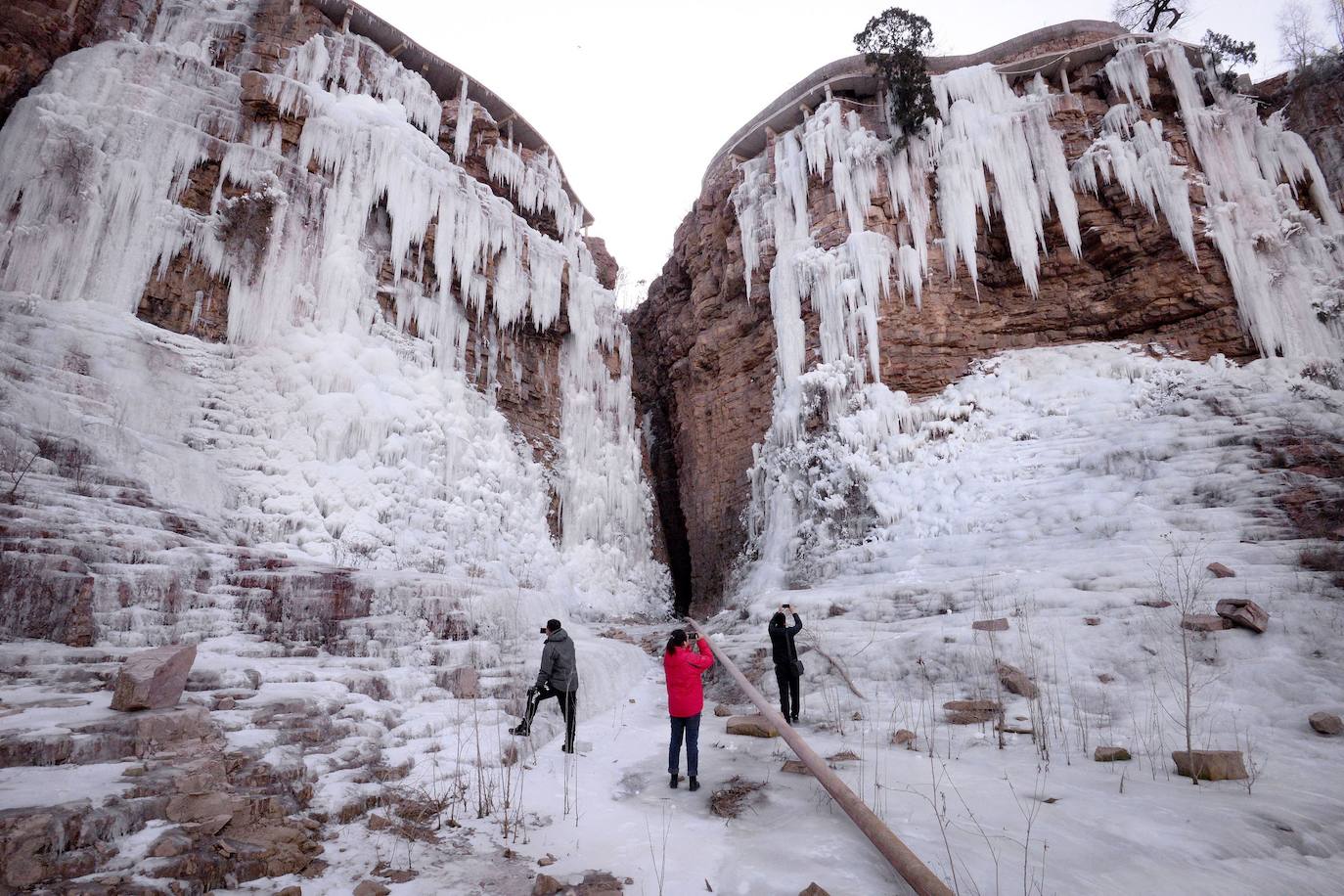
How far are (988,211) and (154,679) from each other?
19645 millimetres

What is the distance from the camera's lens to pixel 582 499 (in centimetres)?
1884

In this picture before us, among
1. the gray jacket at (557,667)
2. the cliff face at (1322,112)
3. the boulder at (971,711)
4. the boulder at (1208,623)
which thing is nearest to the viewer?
the boulder at (971,711)

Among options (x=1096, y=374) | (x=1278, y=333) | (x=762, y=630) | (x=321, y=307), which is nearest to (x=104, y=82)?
(x=321, y=307)

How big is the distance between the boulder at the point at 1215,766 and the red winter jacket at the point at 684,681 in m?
3.26

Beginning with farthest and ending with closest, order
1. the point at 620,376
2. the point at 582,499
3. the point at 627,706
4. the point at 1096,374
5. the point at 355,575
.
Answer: the point at 620,376 < the point at 582,499 < the point at 1096,374 < the point at 627,706 < the point at 355,575

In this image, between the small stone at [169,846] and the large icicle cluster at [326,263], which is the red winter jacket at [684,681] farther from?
the large icicle cluster at [326,263]

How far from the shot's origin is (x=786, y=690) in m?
7.01

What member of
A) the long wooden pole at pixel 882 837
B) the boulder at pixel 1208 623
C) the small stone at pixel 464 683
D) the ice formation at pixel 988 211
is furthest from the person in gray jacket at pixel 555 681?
the ice formation at pixel 988 211

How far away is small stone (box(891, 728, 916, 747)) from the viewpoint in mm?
5480

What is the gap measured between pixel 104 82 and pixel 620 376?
14211 millimetres

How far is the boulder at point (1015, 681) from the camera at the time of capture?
6348mm

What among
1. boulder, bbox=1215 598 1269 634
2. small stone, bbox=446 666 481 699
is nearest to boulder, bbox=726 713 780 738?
small stone, bbox=446 666 481 699

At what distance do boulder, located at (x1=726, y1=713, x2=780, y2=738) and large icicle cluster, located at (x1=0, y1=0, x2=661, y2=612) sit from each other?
8.26 m

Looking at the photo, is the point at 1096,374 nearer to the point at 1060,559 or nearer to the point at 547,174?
the point at 1060,559
